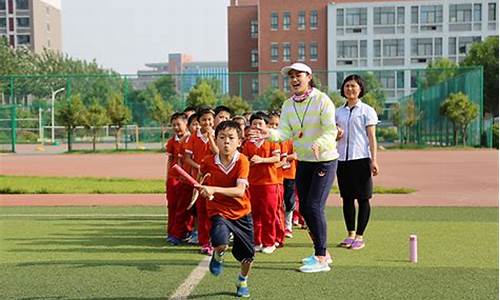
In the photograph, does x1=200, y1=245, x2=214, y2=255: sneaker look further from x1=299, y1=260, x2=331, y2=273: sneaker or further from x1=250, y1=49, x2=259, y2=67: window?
x1=250, y1=49, x2=259, y2=67: window

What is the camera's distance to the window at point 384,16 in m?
67.4

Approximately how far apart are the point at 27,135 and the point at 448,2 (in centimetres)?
4626

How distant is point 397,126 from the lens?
37844 millimetres

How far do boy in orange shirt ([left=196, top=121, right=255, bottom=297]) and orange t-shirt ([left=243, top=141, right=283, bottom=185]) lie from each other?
1.88m

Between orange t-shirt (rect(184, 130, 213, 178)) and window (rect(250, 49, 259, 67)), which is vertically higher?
window (rect(250, 49, 259, 67))

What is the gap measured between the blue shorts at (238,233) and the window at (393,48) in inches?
2558

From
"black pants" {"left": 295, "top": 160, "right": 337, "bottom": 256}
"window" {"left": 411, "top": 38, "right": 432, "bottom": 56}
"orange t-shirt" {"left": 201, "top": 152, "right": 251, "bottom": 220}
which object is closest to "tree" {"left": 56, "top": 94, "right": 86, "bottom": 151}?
"black pants" {"left": 295, "top": 160, "right": 337, "bottom": 256}

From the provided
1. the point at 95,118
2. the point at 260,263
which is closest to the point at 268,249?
the point at 260,263

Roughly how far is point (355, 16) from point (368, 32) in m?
2.36

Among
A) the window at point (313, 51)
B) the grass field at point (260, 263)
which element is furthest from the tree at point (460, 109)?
the window at point (313, 51)

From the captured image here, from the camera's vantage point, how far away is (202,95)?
35094 millimetres

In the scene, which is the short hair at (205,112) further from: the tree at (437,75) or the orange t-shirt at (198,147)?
the tree at (437,75)

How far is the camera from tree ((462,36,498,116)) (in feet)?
160

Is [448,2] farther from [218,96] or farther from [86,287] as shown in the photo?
[86,287]
